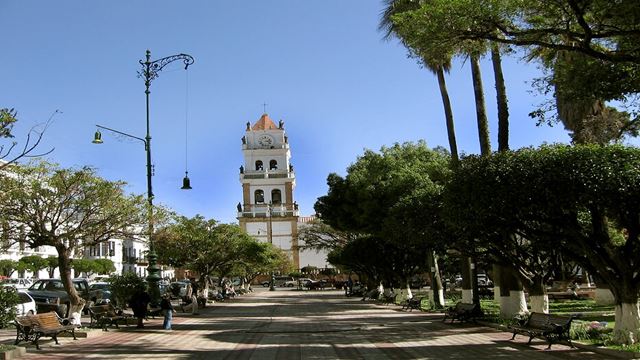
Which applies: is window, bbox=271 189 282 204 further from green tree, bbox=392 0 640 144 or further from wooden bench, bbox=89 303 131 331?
→ green tree, bbox=392 0 640 144

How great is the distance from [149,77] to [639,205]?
1734 centimetres

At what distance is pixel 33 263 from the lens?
53.2 meters

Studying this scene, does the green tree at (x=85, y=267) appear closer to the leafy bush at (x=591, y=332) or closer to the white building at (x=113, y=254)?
the white building at (x=113, y=254)

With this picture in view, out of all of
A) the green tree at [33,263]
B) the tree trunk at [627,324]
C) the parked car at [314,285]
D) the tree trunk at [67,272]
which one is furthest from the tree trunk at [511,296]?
the parked car at [314,285]

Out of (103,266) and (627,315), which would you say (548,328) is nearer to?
(627,315)

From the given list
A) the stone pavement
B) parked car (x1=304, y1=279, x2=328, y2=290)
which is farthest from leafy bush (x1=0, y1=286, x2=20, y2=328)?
parked car (x1=304, y1=279, x2=328, y2=290)

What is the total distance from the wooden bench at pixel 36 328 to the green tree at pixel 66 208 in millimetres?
2731

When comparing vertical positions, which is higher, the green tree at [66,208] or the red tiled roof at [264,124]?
the red tiled roof at [264,124]

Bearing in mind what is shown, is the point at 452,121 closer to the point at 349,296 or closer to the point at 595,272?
the point at 595,272

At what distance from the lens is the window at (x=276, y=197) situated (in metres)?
88.7

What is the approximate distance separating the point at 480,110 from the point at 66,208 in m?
13.9

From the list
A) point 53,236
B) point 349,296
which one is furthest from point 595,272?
point 349,296

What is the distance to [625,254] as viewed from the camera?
14.6m

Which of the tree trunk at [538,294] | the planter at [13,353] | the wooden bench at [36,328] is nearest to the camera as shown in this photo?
the planter at [13,353]
